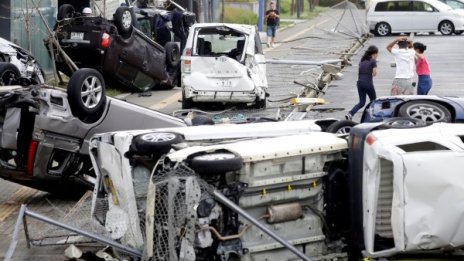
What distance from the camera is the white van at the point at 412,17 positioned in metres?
42.6

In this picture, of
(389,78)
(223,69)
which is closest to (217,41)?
(223,69)

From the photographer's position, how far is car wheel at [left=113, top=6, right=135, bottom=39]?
2231cm

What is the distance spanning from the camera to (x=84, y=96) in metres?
12.3

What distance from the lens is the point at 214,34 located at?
20.8 meters

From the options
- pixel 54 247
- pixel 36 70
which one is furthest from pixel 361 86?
pixel 54 247

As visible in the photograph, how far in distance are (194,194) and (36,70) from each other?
12137 mm

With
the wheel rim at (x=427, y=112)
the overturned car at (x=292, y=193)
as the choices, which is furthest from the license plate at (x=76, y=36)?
the overturned car at (x=292, y=193)

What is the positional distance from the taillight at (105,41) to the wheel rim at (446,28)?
2397 cm

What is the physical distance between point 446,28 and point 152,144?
35.7 m

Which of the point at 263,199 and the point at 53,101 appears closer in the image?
the point at 263,199

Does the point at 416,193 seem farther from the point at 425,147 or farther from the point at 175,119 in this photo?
the point at 175,119

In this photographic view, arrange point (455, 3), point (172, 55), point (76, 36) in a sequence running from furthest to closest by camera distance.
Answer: point (455, 3) < point (172, 55) < point (76, 36)

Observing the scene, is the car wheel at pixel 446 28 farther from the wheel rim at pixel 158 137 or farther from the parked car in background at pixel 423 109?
the wheel rim at pixel 158 137

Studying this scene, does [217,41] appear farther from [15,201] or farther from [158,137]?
[158,137]
